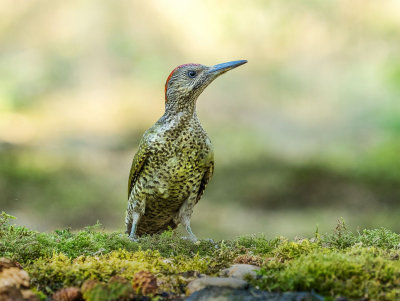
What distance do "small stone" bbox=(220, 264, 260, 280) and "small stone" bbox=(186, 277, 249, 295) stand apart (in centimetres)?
8

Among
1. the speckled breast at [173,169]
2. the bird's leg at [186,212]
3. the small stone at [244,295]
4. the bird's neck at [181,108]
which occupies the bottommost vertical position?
the small stone at [244,295]

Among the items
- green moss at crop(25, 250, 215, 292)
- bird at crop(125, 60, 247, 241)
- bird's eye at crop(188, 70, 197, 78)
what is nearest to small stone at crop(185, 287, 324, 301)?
green moss at crop(25, 250, 215, 292)

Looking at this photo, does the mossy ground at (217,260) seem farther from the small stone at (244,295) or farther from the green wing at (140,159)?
the green wing at (140,159)

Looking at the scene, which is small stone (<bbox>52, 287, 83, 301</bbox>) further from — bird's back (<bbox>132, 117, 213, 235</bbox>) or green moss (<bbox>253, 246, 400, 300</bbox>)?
bird's back (<bbox>132, 117, 213, 235</bbox>)

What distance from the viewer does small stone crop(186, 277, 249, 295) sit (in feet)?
8.11

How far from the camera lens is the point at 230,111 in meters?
11.9

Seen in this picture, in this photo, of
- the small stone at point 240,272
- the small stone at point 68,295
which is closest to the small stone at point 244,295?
the small stone at point 240,272

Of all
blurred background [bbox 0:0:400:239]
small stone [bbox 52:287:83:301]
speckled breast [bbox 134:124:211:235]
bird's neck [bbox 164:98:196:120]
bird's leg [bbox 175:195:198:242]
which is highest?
blurred background [bbox 0:0:400:239]

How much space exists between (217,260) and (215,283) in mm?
557

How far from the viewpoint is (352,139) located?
36.5 ft

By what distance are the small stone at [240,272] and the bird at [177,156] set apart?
1585 mm

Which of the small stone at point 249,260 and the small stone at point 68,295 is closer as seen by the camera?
the small stone at point 68,295

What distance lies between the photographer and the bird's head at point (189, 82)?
14.8 feet

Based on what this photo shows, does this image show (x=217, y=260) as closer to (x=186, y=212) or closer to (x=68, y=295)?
(x=68, y=295)
